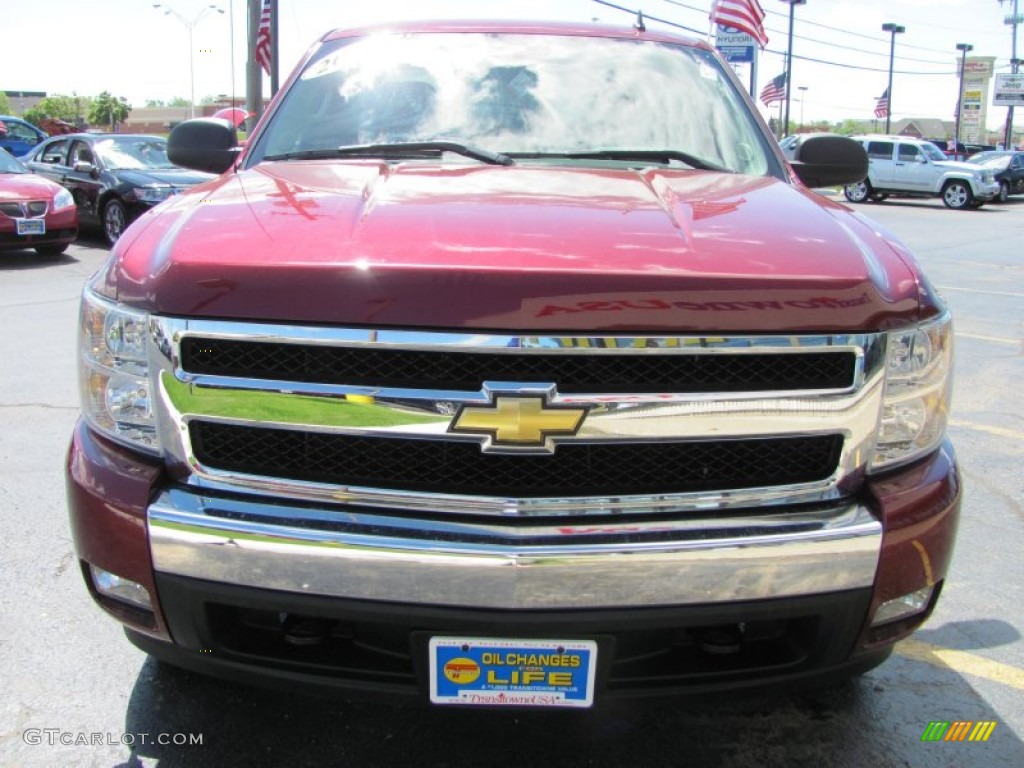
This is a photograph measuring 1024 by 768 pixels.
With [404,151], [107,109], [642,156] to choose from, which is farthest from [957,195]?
[107,109]

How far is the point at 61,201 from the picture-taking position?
1168cm

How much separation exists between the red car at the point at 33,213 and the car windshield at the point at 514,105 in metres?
9.19

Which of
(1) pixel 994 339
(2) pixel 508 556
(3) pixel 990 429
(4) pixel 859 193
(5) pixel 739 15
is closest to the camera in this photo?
(2) pixel 508 556

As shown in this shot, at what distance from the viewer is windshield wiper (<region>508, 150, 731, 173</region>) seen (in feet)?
10.1

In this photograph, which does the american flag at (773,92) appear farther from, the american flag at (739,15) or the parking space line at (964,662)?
the parking space line at (964,662)

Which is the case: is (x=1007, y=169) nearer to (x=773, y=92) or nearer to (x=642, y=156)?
(x=773, y=92)

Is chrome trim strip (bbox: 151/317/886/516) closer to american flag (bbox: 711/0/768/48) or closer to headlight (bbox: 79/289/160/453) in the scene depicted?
headlight (bbox: 79/289/160/453)

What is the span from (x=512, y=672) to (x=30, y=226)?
37.0ft

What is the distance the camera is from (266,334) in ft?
6.15

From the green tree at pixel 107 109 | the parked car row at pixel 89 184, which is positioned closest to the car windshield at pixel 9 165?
the parked car row at pixel 89 184

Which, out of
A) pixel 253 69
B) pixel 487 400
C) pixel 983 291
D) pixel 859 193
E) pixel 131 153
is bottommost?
pixel 859 193

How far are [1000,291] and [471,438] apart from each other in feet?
35.2

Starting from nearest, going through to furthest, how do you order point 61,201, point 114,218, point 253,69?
point 61,201 < point 114,218 < point 253,69

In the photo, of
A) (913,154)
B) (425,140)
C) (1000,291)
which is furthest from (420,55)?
(913,154)
